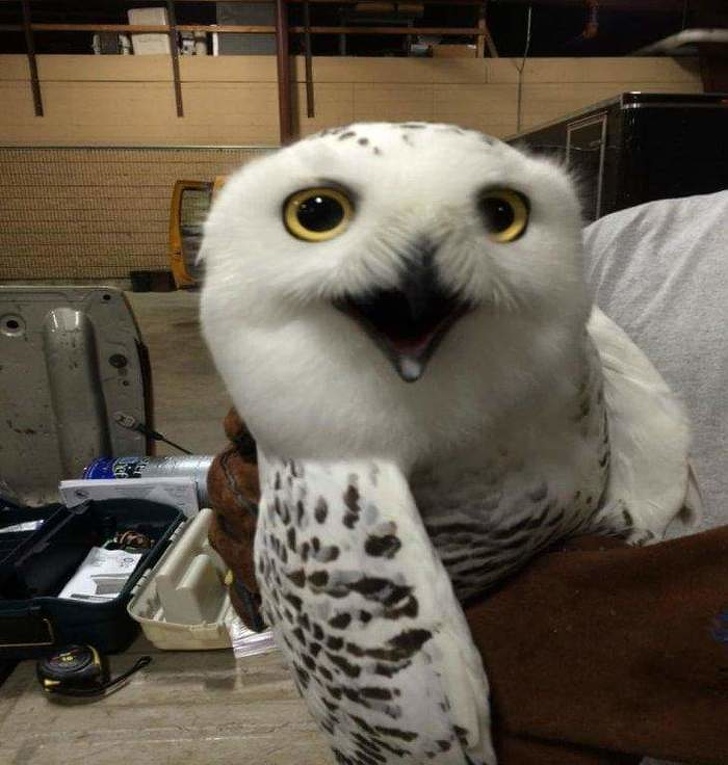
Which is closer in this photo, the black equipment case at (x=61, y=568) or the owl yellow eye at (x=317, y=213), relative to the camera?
the owl yellow eye at (x=317, y=213)

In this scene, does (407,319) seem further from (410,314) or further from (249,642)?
(249,642)

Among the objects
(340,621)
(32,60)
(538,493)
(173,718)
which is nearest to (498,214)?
(538,493)

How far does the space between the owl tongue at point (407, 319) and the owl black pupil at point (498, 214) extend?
0.20 ft

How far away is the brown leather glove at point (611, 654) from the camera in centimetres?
46

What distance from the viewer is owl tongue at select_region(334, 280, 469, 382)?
39 centimetres

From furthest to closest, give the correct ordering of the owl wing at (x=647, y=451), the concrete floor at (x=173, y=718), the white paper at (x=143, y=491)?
the white paper at (x=143, y=491)
the concrete floor at (x=173, y=718)
the owl wing at (x=647, y=451)

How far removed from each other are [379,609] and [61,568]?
1221 mm

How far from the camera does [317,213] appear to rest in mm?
404

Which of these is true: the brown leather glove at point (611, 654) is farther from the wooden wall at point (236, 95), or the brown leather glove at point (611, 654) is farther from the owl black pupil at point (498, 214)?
the wooden wall at point (236, 95)

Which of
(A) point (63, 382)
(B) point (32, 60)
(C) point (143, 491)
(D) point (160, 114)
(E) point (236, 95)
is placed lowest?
(C) point (143, 491)

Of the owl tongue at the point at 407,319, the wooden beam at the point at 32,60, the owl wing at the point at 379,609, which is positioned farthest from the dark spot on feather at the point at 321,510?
the wooden beam at the point at 32,60

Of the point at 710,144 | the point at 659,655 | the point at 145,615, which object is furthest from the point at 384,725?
the point at 710,144

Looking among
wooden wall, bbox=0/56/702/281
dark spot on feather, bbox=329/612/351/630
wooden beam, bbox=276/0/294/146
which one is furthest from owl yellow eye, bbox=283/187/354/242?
wooden wall, bbox=0/56/702/281

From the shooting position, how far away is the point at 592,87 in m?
5.04
